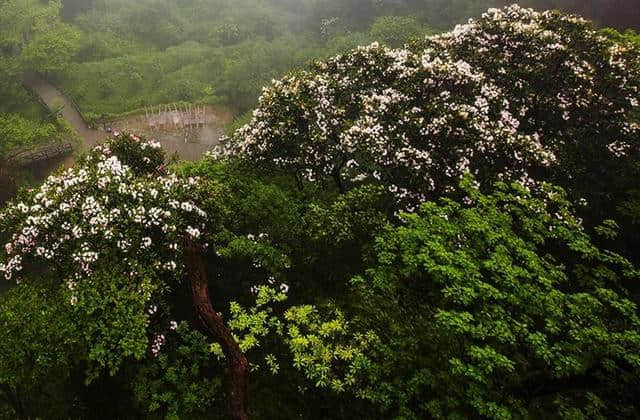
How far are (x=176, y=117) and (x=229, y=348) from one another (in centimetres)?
3158

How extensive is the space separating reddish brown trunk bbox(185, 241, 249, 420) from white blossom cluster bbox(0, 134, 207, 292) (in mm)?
1136

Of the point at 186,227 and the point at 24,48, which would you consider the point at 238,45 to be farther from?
the point at 186,227

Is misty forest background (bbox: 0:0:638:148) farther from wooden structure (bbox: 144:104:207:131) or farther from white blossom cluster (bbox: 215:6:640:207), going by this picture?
white blossom cluster (bbox: 215:6:640:207)

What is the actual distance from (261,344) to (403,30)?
3821 centimetres

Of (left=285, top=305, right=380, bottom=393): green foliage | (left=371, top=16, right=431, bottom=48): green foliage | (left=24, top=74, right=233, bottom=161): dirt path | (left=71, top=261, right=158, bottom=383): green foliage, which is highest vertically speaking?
(left=371, top=16, right=431, bottom=48): green foliage

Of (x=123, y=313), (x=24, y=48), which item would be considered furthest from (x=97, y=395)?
(x=24, y=48)

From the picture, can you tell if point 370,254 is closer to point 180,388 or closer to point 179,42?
point 180,388

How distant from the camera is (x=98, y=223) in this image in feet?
46.2

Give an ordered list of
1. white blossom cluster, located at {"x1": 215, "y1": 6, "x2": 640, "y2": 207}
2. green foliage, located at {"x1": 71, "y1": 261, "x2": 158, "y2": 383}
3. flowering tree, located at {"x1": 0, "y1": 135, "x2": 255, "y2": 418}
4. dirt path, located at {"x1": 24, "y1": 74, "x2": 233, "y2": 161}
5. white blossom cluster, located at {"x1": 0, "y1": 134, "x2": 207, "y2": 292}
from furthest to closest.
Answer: dirt path, located at {"x1": 24, "y1": 74, "x2": 233, "y2": 161} < white blossom cluster, located at {"x1": 215, "y1": 6, "x2": 640, "y2": 207} < white blossom cluster, located at {"x1": 0, "y1": 134, "x2": 207, "y2": 292} < flowering tree, located at {"x1": 0, "y1": 135, "x2": 255, "y2": 418} < green foliage, located at {"x1": 71, "y1": 261, "x2": 158, "y2": 383}

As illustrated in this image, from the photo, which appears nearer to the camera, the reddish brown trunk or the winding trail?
the reddish brown trunk

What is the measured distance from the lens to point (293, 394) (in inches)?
610

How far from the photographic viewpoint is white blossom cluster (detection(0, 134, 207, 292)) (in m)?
14.2

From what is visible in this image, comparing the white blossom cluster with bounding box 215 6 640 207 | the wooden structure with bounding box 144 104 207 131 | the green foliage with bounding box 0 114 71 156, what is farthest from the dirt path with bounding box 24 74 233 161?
the white blossom cluster with bounding box 215 6 640 207

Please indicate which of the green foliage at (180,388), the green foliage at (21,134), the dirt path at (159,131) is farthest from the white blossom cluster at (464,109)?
the green foliage at (21,134)
